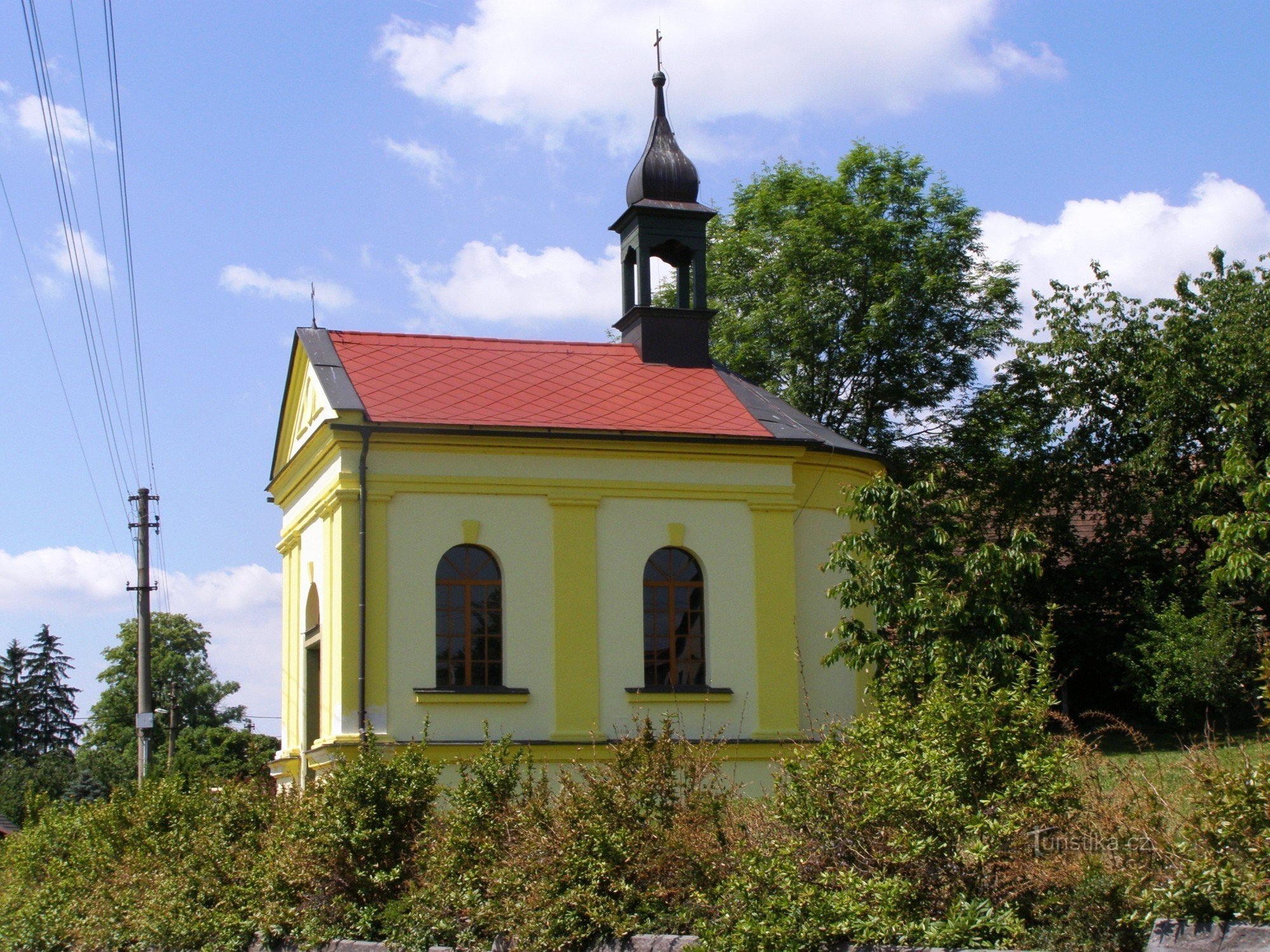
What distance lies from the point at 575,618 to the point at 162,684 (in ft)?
179

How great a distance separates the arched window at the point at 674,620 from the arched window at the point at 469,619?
211 centimetres

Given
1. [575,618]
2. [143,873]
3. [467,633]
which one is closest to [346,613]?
[467,633]

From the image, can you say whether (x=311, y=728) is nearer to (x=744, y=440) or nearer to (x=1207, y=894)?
(x=744, y=440)

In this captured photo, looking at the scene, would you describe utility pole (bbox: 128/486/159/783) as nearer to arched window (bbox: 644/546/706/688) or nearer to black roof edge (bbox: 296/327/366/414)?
black roof edge (bbox: 296/327/366/414)

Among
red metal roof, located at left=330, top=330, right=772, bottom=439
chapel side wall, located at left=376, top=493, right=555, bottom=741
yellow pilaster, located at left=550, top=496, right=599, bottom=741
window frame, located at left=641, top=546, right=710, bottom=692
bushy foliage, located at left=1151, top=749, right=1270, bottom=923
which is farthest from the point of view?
red metal roof, located at left=330, top=330, right=772, bottom=439

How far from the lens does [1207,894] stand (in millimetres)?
6449

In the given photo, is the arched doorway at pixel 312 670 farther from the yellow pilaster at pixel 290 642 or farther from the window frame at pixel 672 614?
the window frame at pixel 672 614

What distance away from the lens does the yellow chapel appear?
18.7 meters

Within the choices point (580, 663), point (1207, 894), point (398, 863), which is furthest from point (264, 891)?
point (1207, 894)

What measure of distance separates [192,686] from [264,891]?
60.2m

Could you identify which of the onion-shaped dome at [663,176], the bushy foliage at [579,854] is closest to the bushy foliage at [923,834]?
the bushy foliage at [579,854]

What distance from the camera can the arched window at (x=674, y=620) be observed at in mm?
19578

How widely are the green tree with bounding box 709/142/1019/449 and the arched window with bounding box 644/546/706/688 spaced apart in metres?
11.0

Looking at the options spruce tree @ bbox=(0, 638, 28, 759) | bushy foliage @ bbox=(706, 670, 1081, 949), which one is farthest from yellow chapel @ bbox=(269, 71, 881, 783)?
spruce tree @ bbox=(0, 638, 28, 759)
